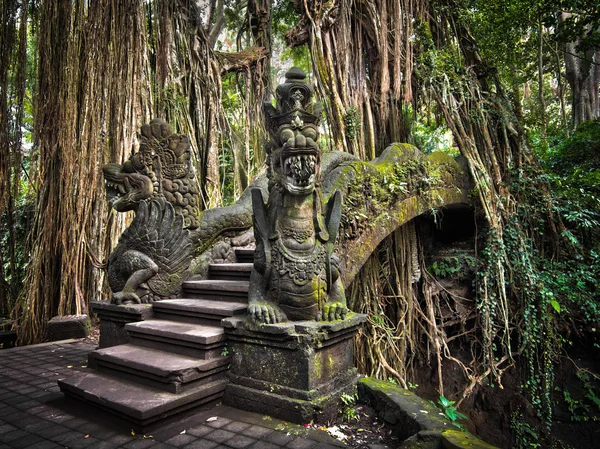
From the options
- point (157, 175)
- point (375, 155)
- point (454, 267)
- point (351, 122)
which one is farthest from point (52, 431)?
point (454, 267)

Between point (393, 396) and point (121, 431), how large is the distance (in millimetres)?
1623

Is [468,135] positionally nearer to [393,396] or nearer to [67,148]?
[393,396]

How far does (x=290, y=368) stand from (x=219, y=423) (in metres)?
0.52

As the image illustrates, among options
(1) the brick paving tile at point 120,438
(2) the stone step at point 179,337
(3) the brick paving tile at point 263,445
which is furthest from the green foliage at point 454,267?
(1) the brick paving tile at point 120,438

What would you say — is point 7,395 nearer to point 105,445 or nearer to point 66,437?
point 66,437

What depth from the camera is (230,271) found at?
12.0 feet

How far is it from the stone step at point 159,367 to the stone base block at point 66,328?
1.86m

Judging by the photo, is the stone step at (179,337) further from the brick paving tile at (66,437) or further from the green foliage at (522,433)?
the green foliage at (522,433)

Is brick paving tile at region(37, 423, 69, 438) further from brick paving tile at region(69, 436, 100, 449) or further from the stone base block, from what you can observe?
the stone base block

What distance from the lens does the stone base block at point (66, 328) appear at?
14.5 feet

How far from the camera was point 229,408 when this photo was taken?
252cm

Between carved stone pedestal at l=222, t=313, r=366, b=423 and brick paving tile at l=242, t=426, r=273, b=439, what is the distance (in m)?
0.16

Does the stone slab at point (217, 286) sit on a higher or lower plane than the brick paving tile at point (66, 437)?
higher

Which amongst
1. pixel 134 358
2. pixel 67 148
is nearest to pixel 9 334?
pixel 67 148
